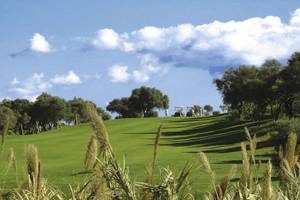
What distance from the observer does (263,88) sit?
6938cm

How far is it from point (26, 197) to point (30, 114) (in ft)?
362

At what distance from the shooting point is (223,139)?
206 ft

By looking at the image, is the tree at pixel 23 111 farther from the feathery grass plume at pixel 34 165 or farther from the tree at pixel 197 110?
the feathery grass plume at pixel 34 165

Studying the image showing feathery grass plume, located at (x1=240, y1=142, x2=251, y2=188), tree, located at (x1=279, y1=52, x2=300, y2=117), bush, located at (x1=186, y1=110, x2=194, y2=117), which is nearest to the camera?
feathery grass plume, located at (x1=240, y1=142, x2=251, y2=188)

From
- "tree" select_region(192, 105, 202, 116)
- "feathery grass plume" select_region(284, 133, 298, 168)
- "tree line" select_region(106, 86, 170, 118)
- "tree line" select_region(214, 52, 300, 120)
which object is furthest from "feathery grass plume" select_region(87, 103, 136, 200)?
"tree line" select_region(106, 86, 170, 118)

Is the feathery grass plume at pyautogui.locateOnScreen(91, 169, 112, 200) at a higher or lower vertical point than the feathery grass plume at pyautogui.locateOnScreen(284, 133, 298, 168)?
lower

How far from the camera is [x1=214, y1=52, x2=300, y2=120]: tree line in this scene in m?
61.3

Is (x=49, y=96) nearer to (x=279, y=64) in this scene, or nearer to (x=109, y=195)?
(x=279, y=64)

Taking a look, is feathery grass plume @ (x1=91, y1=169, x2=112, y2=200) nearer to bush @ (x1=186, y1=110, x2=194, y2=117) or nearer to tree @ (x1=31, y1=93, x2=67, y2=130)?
tree @ (x1=31, y1=93, x2=67, y2=130)

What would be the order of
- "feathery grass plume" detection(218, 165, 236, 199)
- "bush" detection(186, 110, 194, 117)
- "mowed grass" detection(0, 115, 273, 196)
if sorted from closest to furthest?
"feathery grass plume" detection(218, 165, 236, 199)
"mowed grass" detection(0, 115, 273, 196)
"bush" detection(186, 110, 194, 117)

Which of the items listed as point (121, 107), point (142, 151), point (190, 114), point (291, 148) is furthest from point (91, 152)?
point (190, 114)

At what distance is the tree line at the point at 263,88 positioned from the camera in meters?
61.3

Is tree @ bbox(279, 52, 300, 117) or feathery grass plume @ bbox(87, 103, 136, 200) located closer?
feathery grass plume @ bbox(87, 103, 136, 200)

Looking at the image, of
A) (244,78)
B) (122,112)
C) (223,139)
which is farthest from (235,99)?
(122,112)
